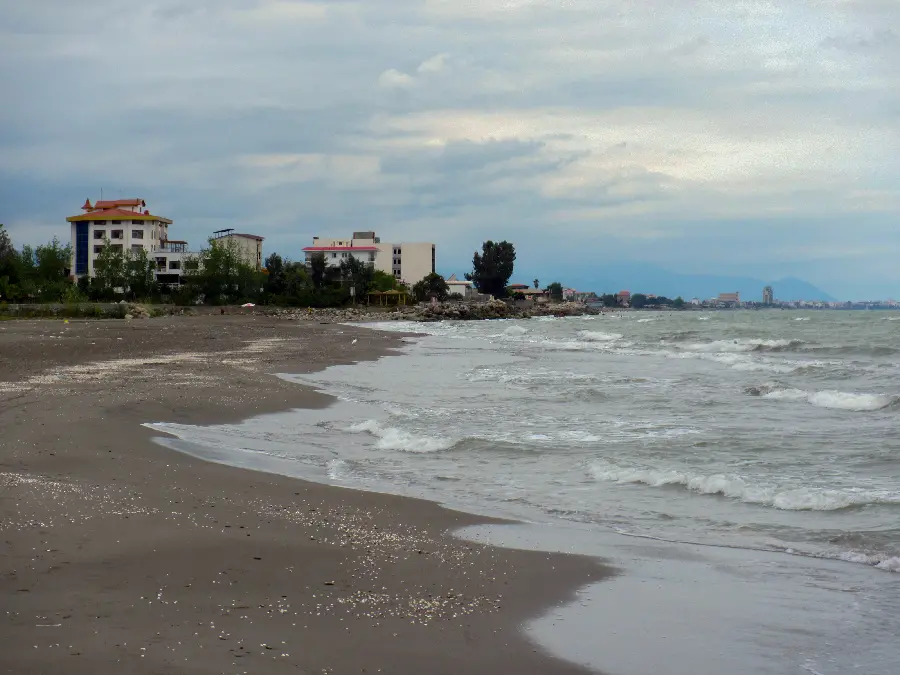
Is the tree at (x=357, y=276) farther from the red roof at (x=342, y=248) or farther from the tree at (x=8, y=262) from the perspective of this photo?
the tree at (x=8, y=262)

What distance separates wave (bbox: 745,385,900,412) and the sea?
0.21ft

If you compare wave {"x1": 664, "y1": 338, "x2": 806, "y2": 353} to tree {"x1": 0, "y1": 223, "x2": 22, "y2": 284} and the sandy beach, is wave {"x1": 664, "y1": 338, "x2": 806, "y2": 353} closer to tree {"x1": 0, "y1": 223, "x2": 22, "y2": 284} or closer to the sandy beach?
the sandy beach

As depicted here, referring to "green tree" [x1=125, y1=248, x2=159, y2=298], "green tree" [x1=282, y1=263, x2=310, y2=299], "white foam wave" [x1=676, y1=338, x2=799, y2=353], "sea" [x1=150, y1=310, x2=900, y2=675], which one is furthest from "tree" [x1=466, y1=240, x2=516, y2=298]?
"sea" [x1=150, y1=310, x2=900, y2=675]

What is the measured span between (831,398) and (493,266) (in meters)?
114

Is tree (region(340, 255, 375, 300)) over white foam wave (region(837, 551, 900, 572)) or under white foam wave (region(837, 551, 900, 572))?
over

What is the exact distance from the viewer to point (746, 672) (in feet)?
14.1

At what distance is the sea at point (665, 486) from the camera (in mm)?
4859

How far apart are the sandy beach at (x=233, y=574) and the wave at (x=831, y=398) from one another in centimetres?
1224

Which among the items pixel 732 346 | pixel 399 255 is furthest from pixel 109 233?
pixel 732 346

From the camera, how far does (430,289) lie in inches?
4168

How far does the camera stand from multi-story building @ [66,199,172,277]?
9662 centimetres

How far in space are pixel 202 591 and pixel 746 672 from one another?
10.1 feet

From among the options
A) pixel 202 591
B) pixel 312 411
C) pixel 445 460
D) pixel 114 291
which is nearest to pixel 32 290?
pixel 114 291

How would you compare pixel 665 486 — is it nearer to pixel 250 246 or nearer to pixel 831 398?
pixel 831 398
